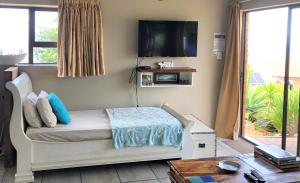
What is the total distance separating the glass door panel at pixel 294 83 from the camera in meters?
4.19

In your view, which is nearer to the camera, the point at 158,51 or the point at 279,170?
the point at 279,170

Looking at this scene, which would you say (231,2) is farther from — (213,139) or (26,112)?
(26,112)

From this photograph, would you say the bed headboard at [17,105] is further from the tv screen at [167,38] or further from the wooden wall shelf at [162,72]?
the tv screen at [167,38]

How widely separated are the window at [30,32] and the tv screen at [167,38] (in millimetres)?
1313

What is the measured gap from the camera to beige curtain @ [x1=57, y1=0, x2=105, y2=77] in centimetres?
449

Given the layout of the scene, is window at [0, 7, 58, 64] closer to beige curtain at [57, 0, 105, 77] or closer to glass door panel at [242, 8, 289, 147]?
beige curtain at [57, 0, 105, 77]

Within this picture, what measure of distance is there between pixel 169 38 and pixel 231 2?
1223mm

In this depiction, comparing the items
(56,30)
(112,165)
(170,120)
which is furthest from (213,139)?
(56,30)

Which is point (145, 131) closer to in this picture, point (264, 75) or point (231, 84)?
point (231, 84)

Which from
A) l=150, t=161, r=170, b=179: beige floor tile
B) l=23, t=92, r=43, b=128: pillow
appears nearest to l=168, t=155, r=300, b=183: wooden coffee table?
l=150, t=161, r=170, b=179: beige floor tile

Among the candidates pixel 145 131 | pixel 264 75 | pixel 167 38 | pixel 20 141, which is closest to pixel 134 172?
pixel 145 131

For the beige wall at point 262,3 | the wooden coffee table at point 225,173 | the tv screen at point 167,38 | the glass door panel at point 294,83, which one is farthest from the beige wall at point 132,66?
the wooden coffee table at point 225,173

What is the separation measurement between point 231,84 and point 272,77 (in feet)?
2.31

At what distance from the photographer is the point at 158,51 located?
4945 millimetres
